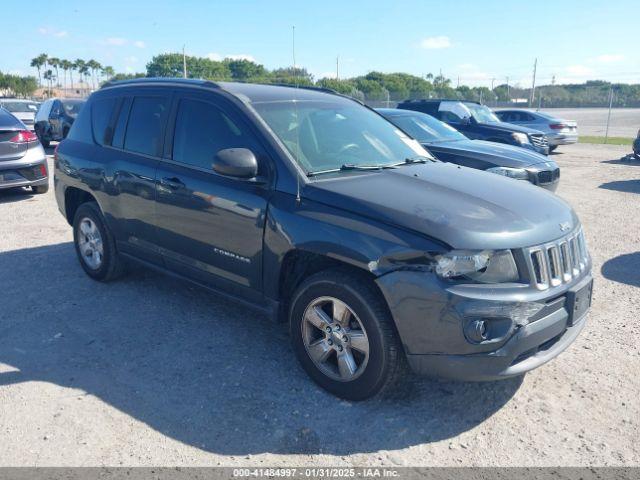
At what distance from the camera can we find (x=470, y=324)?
2.91 metres

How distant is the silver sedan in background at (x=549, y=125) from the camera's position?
63.1ft

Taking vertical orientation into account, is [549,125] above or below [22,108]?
below

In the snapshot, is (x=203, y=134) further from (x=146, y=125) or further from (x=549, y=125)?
(x=549, y=125)

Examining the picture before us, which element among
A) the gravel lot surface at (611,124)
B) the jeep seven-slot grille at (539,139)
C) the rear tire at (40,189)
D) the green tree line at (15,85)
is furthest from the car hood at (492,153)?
the green tree line at (15,85)

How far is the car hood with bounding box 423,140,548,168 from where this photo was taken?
777 centimetres

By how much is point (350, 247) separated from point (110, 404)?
5.89 ft

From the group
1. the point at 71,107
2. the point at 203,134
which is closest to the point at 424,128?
the point at 203,134

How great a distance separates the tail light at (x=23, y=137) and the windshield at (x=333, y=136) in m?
6.79

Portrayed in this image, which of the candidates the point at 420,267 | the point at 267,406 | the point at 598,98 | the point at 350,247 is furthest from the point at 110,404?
the point at 598,98

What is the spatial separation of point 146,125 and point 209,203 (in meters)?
1.26

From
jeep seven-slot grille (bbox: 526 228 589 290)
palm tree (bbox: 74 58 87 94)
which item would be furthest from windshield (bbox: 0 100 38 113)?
palm tree (bbox: 74 58 87 94)

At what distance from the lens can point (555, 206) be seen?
A: 145 inches

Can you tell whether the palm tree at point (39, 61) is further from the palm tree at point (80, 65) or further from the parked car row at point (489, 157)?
the parked car row at point (489, 157)

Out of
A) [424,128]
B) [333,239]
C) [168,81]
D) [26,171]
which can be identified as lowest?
[26,171]
